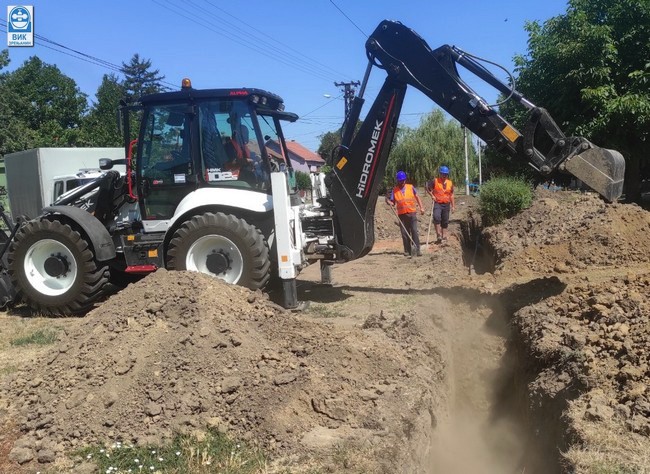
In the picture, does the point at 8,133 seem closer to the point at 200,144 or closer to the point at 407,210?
the point at 407,210

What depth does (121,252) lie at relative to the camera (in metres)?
8.33

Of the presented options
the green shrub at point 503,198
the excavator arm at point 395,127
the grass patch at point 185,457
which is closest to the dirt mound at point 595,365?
the excavator arm at point 395,127

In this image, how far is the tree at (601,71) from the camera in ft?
43.5

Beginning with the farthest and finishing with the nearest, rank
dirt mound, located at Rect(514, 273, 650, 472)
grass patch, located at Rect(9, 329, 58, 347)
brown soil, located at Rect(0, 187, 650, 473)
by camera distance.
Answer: grass patch, located at Rect(9, 329, 58, 347) < brown soil, located at Rect(0, 187, 650, 473) < dirt mound, located at Rect(514, 273, 650, 472)

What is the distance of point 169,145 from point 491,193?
10.2 m

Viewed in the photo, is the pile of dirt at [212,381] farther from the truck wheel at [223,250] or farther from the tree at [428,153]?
the tree at [428,153]

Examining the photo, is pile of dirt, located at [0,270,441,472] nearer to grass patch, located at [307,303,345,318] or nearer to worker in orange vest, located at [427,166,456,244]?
grass patch, located at [307,303,345,318]

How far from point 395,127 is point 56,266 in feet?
15.9

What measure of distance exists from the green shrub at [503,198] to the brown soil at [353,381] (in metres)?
8.31

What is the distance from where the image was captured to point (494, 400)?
655 cm

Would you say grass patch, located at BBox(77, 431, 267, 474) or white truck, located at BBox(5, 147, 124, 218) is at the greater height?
white truck, located at BBox(5, 147, 124, 218)

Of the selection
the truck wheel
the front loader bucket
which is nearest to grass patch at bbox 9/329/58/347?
the truck wheel

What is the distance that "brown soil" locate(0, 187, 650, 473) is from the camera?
395 centimetres

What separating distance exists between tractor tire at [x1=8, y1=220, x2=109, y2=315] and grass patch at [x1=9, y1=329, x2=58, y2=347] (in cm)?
92
